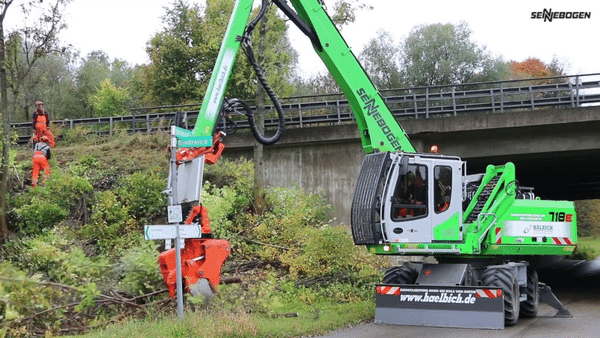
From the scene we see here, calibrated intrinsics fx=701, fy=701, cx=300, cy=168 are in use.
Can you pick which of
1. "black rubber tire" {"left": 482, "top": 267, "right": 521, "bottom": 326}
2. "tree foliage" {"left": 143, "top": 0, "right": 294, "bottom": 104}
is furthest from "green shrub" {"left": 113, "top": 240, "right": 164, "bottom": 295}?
"tree foliage" {"left": 143, "top": 0, "right": 294, "bottom": 104}

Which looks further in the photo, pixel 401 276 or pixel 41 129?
pixel 41 129

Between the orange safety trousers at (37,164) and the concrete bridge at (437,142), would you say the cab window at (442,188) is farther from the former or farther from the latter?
the orange safety trousers at (37,164)

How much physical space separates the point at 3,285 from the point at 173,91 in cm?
3217

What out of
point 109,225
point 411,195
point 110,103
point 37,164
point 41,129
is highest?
point 110,103

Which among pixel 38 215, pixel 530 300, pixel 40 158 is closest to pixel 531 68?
pixel 40 158

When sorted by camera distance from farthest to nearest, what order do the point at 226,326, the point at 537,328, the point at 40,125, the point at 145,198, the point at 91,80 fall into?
the point at 91,80
the point at 40,125
the point at 145,198
the point at 537,328
the point at 226,326

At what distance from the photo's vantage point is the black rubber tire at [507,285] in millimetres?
12719

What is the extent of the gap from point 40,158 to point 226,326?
1268cm

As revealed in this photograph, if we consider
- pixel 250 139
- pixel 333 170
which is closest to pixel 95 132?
pixel 250 139

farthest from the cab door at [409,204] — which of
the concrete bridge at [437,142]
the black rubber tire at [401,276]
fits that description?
the concrete bridge at [437,142]

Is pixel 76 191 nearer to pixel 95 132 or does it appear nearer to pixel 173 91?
pixel 95 132

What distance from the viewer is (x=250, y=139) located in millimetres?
24438

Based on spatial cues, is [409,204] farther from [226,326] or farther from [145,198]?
[145,198]

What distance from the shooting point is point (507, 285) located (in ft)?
42.0
